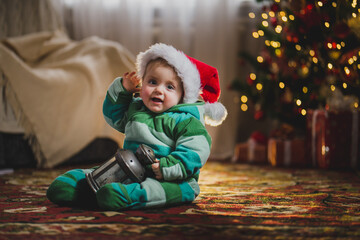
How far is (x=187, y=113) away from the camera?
115 centimetres

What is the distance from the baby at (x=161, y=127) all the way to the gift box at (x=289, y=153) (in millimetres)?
1110

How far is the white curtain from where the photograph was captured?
2807 millimetres

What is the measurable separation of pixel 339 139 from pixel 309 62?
386mm

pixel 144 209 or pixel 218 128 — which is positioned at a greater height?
pixel 218 128

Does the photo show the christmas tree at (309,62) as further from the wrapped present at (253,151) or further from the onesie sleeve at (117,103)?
the onesie sleeve at (117,103)

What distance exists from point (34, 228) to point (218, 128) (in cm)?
206

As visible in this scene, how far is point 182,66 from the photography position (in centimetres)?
113

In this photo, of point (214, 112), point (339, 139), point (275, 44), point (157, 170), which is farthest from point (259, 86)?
point (157, 170)

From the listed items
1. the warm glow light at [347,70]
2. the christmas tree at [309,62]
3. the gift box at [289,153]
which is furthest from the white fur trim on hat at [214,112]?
the gift box at [289,153]

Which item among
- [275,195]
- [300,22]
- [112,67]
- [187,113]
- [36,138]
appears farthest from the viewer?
[112,67]

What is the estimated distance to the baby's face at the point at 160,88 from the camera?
44.3 inches

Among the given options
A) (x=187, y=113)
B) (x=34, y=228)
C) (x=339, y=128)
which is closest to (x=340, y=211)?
(x=187, y=113)

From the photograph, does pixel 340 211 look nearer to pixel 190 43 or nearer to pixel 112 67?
pixel 112 67

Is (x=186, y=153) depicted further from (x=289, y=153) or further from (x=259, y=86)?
(x=259, y=86)
